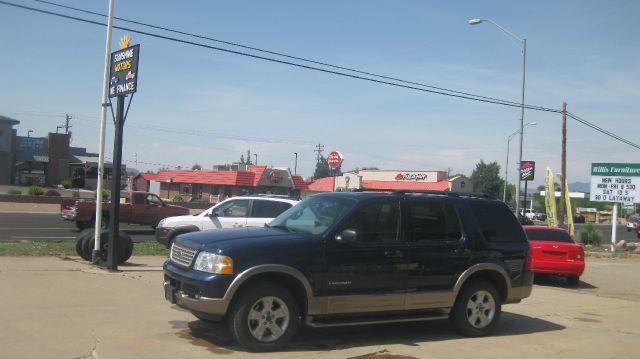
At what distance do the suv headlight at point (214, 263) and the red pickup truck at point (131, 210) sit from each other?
59.1ft

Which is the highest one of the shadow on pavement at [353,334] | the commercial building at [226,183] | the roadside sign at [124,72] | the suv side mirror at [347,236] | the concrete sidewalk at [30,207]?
the roadside sign at [124,72]

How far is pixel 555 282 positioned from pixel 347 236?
11423 millimetres

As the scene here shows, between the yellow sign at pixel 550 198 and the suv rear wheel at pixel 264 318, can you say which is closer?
the suv rear wheel at pixel 264 318

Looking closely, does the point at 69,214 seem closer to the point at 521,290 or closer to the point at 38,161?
the point at 521,290

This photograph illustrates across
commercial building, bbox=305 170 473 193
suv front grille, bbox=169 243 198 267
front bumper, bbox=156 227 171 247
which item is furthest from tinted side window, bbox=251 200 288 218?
commercial building, bbox=305 170 473 193

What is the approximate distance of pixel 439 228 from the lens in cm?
802

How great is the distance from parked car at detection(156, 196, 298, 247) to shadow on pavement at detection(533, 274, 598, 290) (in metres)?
7.02

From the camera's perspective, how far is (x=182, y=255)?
7109 mm

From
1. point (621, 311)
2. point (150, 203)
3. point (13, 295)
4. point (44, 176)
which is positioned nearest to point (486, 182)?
point (44, 176)

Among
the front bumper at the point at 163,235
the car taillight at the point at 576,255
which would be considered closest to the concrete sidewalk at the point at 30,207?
the front bumper at the point at 163,235

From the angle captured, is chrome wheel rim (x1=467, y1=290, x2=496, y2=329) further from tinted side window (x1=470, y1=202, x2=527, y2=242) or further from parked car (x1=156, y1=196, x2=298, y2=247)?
parked car (x1=156, y1=196, x2=298, y2=247)

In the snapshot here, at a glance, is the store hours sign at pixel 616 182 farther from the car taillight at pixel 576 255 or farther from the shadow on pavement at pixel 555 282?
the car taillight at pixel 576 255

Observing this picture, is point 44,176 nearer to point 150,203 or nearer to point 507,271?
point 150,203

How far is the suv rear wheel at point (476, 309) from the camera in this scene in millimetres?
8070
